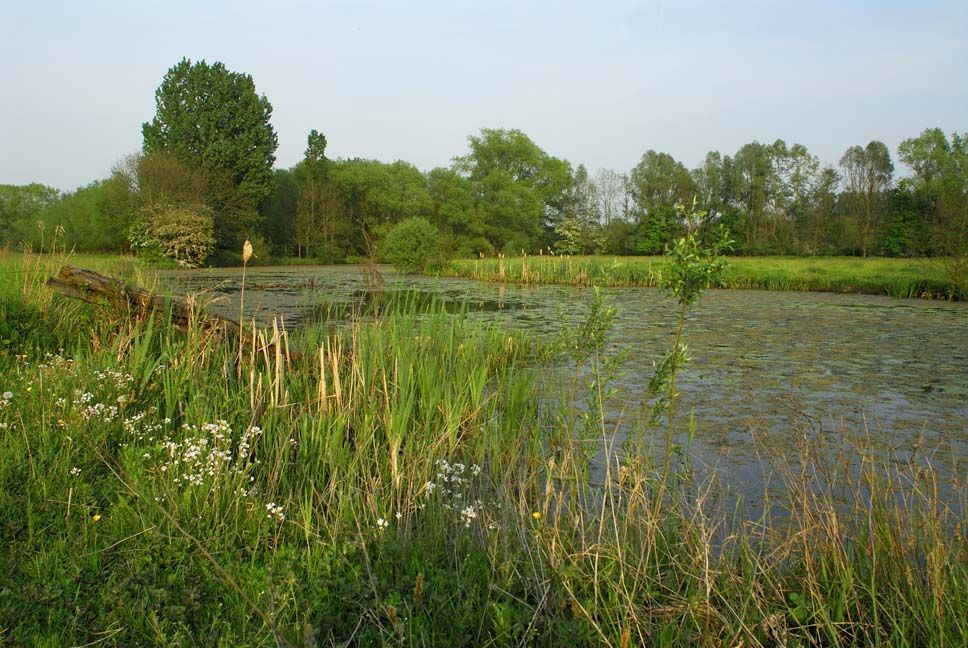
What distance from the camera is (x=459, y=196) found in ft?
149

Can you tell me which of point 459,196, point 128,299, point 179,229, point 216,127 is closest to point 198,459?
point 128,299

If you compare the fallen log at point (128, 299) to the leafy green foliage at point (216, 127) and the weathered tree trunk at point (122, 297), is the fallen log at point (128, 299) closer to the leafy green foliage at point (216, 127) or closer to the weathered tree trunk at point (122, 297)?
the weathered tree trunk at point (122, 297)

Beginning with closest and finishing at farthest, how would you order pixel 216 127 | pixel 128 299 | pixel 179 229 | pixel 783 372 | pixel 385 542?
pixel 385 542 < pixel 128 299 < pixel 783 372 < pixel 179 229 < pixel 216 127

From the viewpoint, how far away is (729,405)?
530 cm

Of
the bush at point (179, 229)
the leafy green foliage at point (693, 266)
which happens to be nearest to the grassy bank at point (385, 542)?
the leafy green foliage at point (693, 266)

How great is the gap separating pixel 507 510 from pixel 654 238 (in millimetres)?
39154

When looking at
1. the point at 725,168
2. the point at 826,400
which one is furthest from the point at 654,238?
the point at 826,400

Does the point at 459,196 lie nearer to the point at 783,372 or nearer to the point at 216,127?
the point at 216,127

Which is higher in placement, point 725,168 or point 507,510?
point 725,168

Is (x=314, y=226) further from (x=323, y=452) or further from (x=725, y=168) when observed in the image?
(x=323, y=452)

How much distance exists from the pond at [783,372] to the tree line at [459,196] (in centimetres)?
1671

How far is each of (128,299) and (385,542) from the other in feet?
12.6

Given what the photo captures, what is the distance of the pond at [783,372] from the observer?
4184 millimetres

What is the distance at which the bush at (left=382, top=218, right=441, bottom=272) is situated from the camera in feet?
83.5
